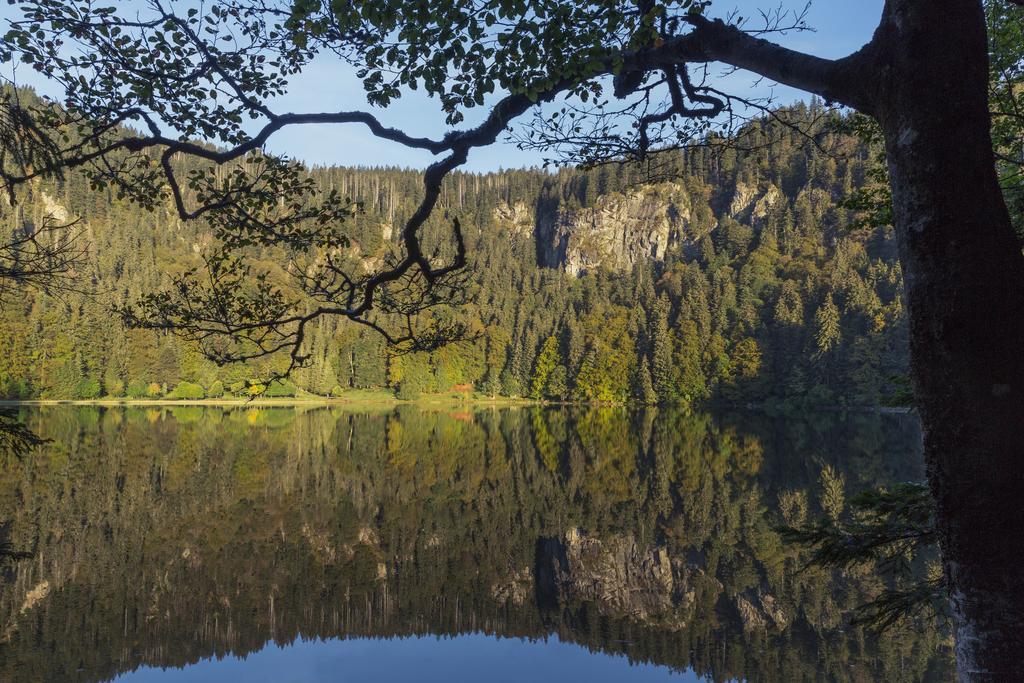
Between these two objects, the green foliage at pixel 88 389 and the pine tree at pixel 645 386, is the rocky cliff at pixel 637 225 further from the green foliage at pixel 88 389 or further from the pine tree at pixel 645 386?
the green foliage at pixel 88 389

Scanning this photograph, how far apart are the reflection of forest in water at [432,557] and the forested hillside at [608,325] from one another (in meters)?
21.9

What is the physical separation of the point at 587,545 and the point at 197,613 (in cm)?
1150

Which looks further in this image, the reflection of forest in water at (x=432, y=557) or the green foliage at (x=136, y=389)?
the green foliage at (x=136, y=389)

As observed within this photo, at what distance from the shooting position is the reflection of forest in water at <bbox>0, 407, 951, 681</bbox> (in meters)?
15.0

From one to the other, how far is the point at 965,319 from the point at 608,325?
309ft

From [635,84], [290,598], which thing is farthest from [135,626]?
[635,84]

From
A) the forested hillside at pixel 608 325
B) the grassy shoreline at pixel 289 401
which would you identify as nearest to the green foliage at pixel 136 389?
the forested hillside at pixel 608 325

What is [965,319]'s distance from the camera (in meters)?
2.50

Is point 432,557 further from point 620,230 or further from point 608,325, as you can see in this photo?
point 620,230

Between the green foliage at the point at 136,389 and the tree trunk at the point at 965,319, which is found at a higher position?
the tree trunk at the point at 965,319

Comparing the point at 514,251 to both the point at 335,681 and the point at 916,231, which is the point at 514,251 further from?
the point at 916,231

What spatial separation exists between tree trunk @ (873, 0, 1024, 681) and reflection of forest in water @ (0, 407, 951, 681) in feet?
42.1

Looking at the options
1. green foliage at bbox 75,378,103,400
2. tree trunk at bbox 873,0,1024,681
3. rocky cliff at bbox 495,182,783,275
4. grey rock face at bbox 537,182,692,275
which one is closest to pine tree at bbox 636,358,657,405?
rocky cliff at bbox 495,182,783,275

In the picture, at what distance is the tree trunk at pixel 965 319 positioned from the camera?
95.8 inches
